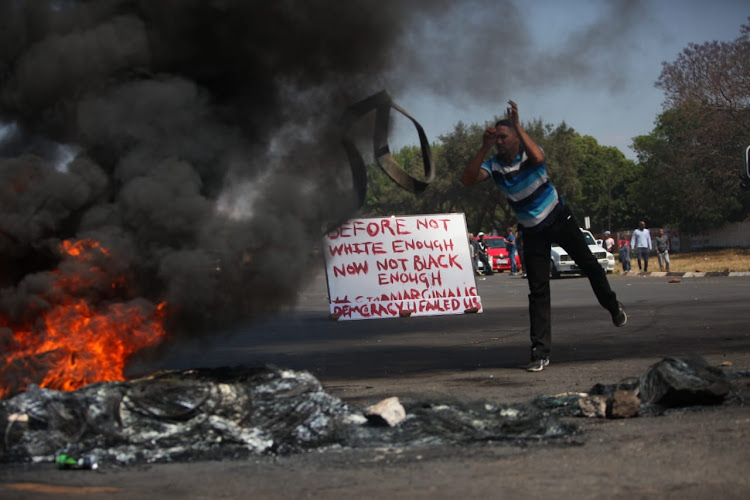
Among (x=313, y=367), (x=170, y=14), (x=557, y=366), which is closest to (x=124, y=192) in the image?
(x=170, y=14)

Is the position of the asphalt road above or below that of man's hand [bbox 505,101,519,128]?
below

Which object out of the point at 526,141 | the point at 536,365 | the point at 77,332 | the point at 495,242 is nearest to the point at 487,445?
the point at 77,332

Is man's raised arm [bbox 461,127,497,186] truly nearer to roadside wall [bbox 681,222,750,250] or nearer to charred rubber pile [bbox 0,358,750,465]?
charred rubber pile [bbox 0,358,750,465]

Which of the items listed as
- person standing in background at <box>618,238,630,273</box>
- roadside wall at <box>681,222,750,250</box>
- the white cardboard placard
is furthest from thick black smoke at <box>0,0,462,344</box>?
roadside wall at <box>681,222,750,250</box>

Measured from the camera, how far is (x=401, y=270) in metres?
15.0

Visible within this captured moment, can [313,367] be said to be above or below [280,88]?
below

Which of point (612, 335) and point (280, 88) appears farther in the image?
point (612, 335)

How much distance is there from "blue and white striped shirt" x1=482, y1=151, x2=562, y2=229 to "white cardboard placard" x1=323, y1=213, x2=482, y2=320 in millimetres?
7780

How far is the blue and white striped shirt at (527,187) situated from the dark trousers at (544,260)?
12 centimetres

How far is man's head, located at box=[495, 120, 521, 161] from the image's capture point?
7008 millimetres

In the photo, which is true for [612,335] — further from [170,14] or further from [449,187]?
[449,187]

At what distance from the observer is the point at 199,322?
5695 mm

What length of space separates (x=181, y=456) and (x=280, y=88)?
9.75 feet

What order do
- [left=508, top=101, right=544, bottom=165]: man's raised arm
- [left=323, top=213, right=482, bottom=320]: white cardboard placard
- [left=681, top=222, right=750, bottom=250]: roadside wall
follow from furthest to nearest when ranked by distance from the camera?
[left=681, top=222, right=750, bottom=250]: roadside wall, [left=323, top=213, right=482, bottom=320]: white cardboard placard, [left=508, top=101, right=544, bottom=165]: man's raised arm
